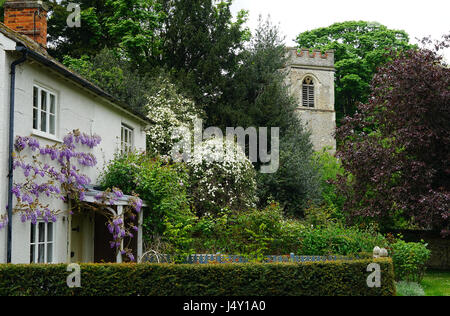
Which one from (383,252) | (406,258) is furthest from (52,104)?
(406,258)

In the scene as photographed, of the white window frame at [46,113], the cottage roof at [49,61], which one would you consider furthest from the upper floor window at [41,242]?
the cottage roof at [49,61]

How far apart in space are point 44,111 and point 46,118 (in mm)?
182

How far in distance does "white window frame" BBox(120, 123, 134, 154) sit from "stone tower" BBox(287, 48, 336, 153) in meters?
23.6

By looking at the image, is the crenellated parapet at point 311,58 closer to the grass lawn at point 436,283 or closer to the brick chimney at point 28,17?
the grass lawn at point 436,283

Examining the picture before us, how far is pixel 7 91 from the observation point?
33.1ft

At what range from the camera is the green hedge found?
29.3ft

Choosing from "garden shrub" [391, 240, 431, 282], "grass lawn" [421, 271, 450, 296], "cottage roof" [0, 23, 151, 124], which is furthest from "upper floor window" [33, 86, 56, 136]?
"grass lawn" [421, 271, 450, 296]

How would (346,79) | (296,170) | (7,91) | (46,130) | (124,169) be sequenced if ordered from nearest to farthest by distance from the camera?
(7,91) → (46,130) → (124,169) → (296,170) → (346,79)

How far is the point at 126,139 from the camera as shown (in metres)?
17.6

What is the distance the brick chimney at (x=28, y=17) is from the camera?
46.3ft
